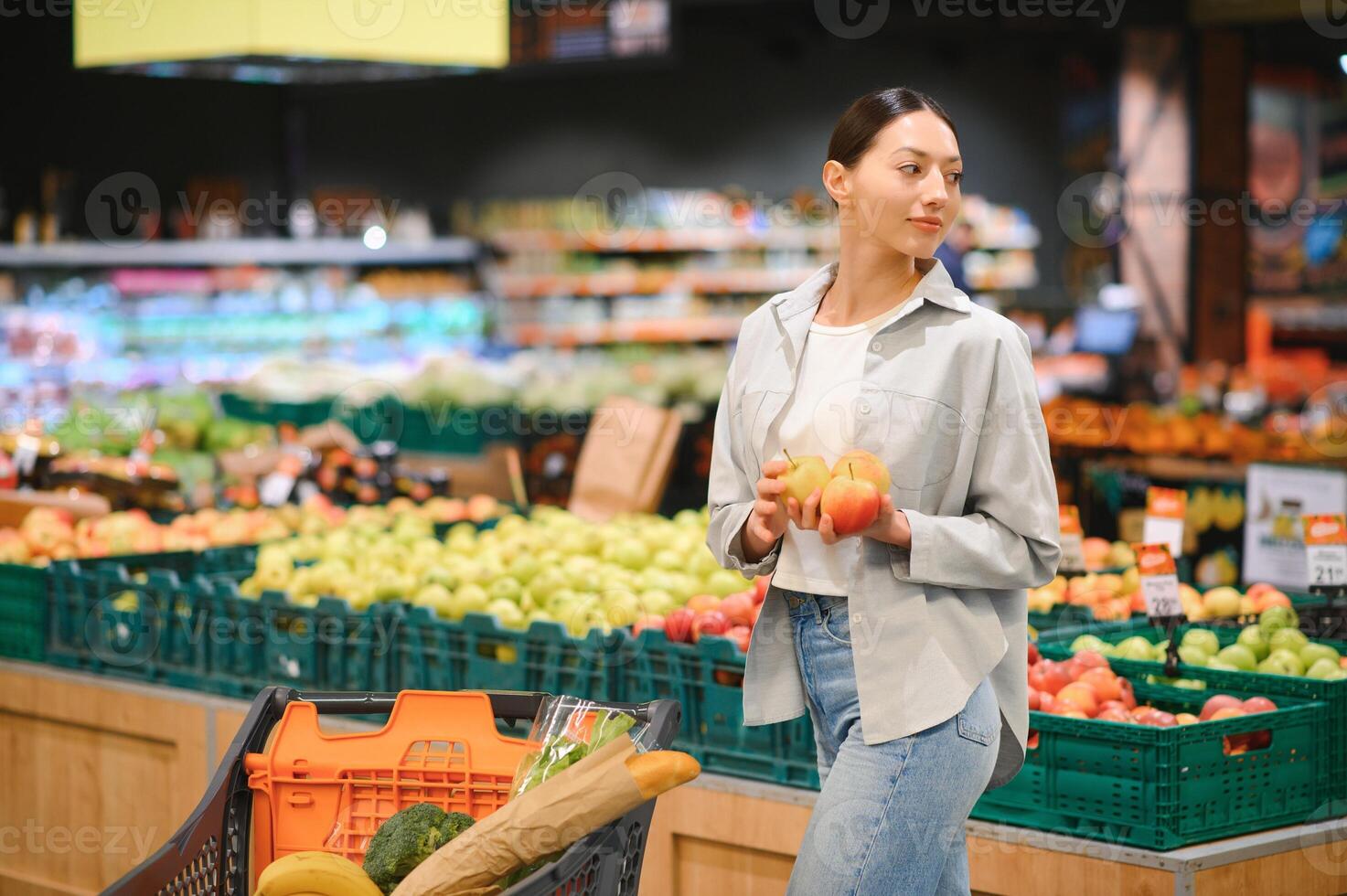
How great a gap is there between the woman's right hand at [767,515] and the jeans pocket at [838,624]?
12cm

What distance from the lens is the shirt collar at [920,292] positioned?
203cm

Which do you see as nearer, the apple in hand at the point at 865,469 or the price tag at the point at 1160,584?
the apple in hand at the point at 865,469

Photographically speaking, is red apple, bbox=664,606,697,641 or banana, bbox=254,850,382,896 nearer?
banana, bbox=254,850,382,896

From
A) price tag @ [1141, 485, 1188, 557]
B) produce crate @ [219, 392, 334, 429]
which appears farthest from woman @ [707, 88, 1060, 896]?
produce crate @ [219, 392, 334, 429]

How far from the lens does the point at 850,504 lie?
184 cm

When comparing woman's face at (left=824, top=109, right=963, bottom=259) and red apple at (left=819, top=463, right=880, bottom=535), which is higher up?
woman's face at (left=824, top=109, right=963, bottom=259)

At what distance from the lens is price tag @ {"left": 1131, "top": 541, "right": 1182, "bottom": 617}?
9.86 feet

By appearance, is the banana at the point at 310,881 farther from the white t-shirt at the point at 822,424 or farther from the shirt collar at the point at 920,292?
the shirt collar at the point at 920,292

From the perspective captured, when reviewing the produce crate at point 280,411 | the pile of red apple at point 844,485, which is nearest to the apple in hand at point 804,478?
the pile of red apple at point 844,485

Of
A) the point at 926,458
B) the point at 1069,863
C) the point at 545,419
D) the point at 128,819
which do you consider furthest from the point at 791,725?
the point at 545,419

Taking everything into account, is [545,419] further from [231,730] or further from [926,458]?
[926,458]

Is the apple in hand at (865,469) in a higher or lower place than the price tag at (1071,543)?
higher

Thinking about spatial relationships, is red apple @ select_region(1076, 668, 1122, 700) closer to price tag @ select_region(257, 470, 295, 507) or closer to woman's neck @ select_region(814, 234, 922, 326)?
woman's neck @ select_region(814, 234, 922, 326)

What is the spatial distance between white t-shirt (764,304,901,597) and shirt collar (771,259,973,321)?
5cm
